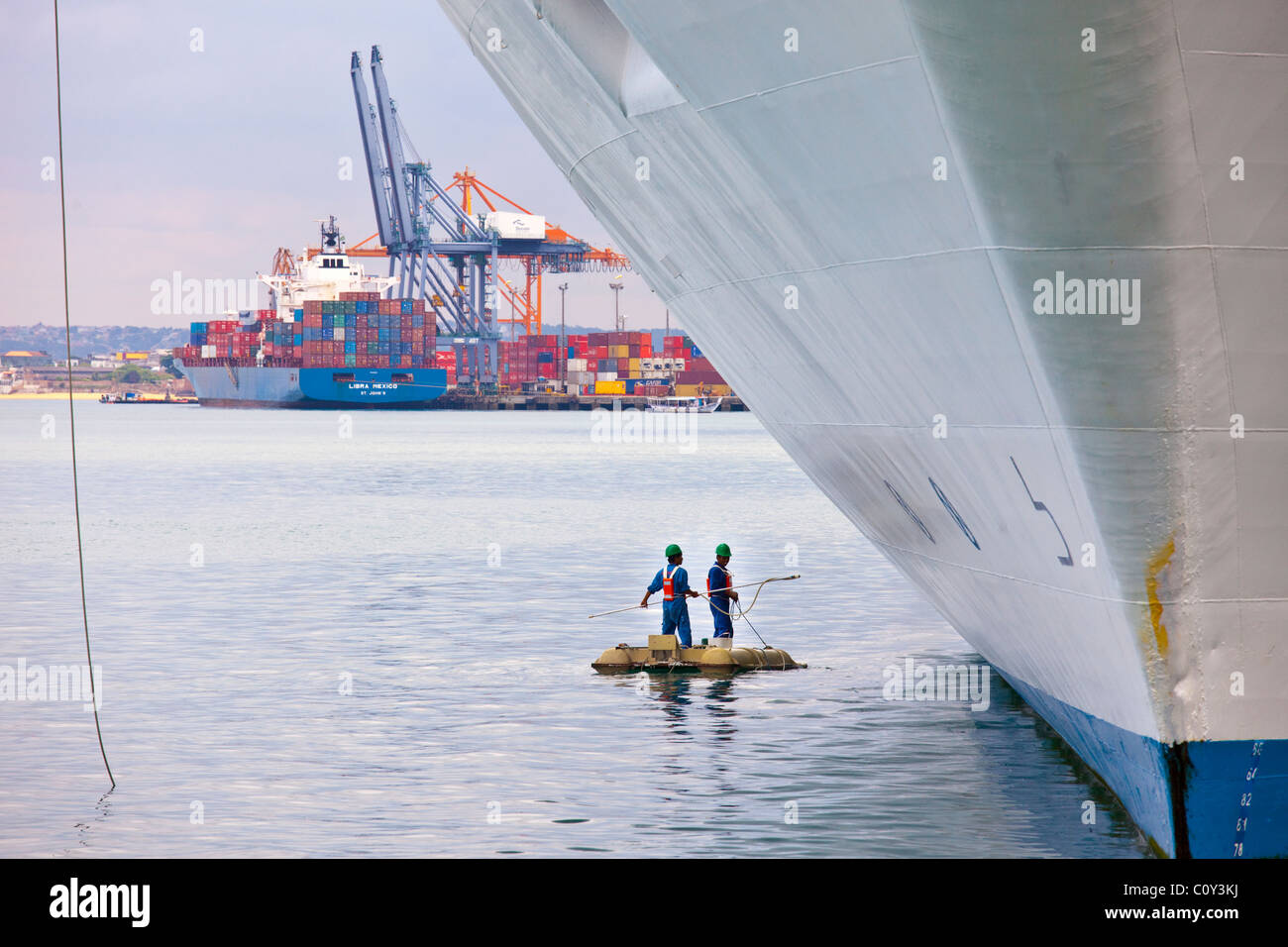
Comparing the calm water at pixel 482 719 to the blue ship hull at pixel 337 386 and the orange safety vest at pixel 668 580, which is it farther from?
the blue ship hull at pixel 337 386

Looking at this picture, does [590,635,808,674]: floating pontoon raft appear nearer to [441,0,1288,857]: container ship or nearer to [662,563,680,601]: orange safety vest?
[662,563,680,601]: orange safety vest

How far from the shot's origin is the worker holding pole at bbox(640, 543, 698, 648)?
18.5 m

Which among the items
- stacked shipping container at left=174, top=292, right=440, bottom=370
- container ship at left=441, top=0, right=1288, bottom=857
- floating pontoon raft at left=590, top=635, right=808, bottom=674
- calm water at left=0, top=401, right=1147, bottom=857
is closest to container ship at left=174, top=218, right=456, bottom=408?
stacked shipping container at left=174, top=292, right=440, bottom=370

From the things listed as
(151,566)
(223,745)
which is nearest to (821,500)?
(151,566)

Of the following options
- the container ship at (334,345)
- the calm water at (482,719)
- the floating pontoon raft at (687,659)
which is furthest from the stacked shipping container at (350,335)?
the floating pontoon raft at (687,659)

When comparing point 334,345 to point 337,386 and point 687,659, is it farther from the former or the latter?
point 687,659

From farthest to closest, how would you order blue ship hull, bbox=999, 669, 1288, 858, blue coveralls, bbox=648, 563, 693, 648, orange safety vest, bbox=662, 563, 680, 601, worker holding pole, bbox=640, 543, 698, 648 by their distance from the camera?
blue coveralls, bbox=648, 563, 693, 648, orange safety vest, bbox=662, 563, 680, 601, worker holding pole, bbox=640, 543, 698, 648, blue ship hull, bbox=999, 669, 1288, 858

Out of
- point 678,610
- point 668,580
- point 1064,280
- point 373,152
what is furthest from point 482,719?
point 373,152

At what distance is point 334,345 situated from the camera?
163 meters

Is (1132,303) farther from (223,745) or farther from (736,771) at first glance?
(223,745)

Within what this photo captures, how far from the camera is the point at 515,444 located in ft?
416

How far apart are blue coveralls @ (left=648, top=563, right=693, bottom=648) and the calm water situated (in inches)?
29.9

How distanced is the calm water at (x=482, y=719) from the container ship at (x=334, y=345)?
118 metres
